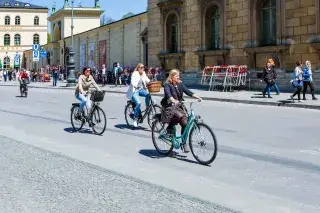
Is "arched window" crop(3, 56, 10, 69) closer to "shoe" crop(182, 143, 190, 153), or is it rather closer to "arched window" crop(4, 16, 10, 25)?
"arched window" crop(4, 16, 10, 25)

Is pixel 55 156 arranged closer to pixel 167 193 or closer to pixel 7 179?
pixel 7 179

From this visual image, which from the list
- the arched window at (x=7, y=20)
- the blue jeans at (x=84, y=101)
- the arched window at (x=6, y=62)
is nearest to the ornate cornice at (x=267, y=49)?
the blue jeans at (x=84, y=101)

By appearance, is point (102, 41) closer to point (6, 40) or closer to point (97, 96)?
point (97, 96)

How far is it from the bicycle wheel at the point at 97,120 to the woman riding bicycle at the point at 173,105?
329 cm

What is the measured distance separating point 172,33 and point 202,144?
84.8 feet

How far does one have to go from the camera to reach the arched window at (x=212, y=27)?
97.3 feet

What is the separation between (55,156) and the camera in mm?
8953

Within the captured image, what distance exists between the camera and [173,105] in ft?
28.6

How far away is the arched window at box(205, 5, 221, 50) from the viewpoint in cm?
2967

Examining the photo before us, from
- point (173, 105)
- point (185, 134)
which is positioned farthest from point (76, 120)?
point (185, 134)

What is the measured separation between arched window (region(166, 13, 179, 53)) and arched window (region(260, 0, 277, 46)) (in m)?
7.97

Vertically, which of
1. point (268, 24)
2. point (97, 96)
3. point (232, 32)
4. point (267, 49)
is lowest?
point (97, 96)

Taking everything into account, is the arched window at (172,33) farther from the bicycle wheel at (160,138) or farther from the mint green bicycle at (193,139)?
the mint green bicycle at (193,139)

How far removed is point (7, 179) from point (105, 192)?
167cm
